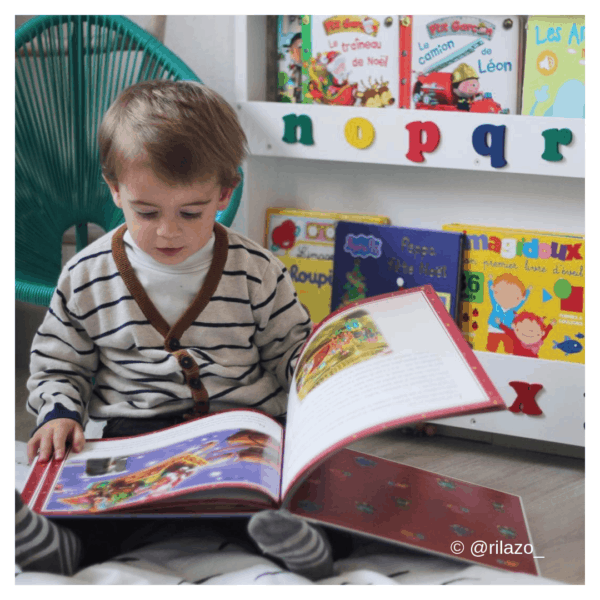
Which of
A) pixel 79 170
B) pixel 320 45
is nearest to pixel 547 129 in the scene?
pixel 320 45

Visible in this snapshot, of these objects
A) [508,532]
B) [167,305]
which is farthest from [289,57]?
[508,532]

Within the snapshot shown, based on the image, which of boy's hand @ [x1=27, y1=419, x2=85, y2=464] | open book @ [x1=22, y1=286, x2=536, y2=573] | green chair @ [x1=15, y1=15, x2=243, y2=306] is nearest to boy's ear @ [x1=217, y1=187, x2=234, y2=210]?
open book @ [x1=22, y1=286, x2=536, y2=573]

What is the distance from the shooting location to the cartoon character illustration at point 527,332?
1215 millimetres

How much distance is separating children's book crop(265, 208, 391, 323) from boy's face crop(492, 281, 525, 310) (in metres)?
0.29

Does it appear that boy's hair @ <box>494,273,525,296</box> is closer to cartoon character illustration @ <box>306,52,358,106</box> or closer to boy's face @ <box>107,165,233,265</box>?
cartoon character illustration @ <box>306,52,358,106</box>

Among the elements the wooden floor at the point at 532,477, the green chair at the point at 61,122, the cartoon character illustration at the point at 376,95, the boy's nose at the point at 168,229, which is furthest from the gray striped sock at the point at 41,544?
the cartoon character illustration at the point at 376,95

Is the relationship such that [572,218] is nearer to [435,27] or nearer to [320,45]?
[435,27]

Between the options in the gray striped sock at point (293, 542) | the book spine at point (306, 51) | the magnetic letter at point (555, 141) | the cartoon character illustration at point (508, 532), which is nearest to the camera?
the gray striped sock at point (293, 542)

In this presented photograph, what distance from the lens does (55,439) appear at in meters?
0.76

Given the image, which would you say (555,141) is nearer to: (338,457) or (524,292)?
(524,292)

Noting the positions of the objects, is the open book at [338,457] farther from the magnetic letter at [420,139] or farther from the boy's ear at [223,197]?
the magnetic letter at [420,139]

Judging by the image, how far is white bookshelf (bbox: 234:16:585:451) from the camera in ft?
3.79

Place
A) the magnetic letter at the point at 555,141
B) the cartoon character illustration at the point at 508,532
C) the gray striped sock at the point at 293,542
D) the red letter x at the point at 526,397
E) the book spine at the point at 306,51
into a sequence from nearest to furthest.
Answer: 1. the gray striped sock at the point at 293,542
2. the cartoon character illustration at the point at 508,532
3. the magnetic letter at the point at 555,141
4. the red letter x at the point at 526,397
5. the book spine at the point at 306,51
